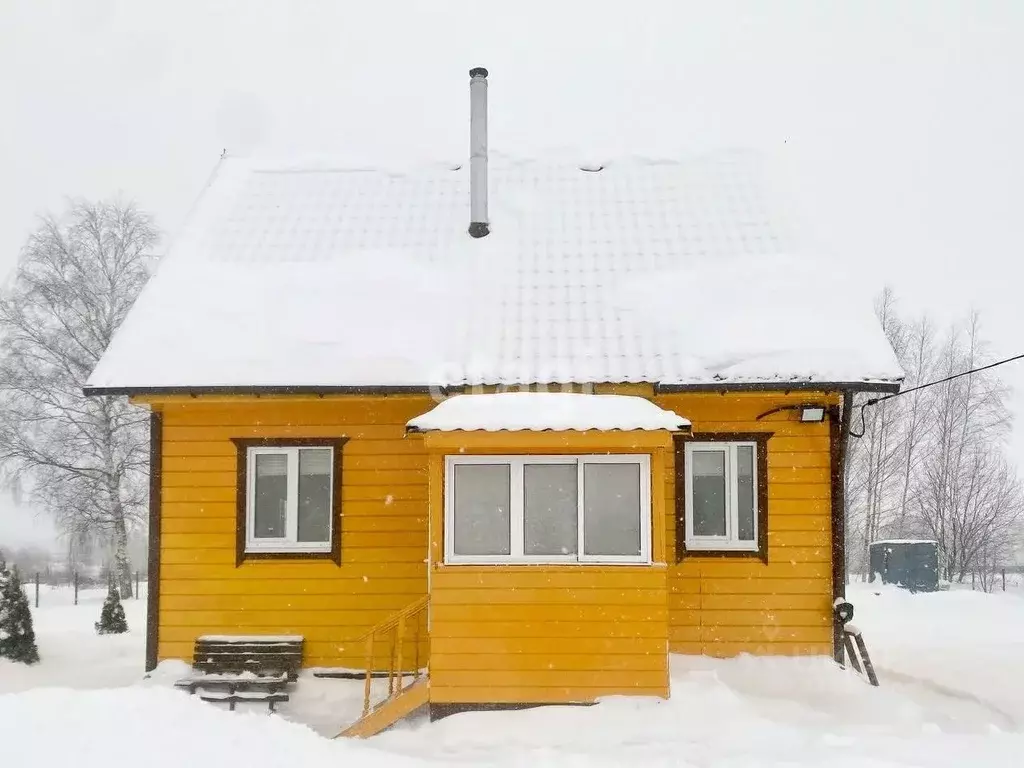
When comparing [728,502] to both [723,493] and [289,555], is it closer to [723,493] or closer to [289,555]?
[723,493]

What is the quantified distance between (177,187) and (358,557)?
397ft

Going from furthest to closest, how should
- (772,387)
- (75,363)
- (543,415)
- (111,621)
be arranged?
(75,363) → (111,621) → (772,387) → (543,415)

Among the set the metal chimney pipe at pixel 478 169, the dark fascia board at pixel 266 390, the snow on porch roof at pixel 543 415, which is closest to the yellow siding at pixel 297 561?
the dark fascia board at pixel 266 390

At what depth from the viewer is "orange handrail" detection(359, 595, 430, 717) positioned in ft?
28.3

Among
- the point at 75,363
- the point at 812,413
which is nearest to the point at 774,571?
the point at 812,413

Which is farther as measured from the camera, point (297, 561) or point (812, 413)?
point (297, 561)

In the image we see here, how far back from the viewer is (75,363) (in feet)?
68.4

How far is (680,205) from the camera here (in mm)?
12477

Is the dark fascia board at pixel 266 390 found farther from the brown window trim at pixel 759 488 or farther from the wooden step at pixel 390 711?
the wooden step at pixel 390 711

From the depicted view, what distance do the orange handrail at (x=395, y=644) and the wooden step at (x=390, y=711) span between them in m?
0.08

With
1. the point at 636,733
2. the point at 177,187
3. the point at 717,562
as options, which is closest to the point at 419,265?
the point at 717,562

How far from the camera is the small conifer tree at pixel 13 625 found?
12.8m

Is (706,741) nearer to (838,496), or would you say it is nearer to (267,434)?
(838,496)

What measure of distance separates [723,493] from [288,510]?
466 cm
